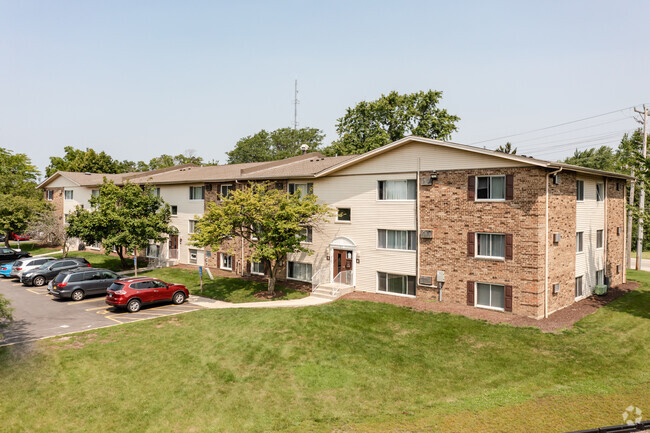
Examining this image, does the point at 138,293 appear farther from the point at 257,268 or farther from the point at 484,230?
the point at 484,230

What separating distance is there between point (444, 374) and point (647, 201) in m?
39.6

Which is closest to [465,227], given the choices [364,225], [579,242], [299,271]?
[364,225]

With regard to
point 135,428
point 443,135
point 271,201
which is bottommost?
point 135,428

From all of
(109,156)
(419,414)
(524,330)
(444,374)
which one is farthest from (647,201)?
(109,156)

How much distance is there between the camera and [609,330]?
17781 millimetres

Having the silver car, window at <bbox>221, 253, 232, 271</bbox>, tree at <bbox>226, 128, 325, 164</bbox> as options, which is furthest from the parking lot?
tree at <bbox>226, 128, 325, 164</bbox>

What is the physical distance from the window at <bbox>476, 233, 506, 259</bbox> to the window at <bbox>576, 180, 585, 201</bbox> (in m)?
6.10

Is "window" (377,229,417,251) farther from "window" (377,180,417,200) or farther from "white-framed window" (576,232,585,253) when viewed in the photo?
"white-framed window" (576,232,585,253)

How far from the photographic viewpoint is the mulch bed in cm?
1831

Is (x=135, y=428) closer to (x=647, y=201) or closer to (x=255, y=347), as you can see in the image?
(x=255, y=347)

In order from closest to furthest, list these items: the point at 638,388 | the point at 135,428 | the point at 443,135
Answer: the point at 135,428, the point at 638,388, the point at 443,135

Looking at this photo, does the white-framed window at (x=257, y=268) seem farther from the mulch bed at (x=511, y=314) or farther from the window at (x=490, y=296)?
the window at (x=490, y=296)
